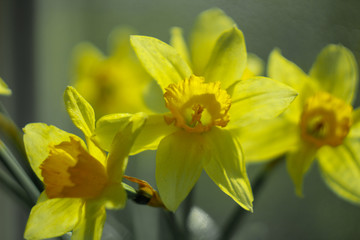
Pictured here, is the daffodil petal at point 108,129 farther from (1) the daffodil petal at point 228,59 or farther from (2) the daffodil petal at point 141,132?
(1) the daffodil petal at point 228,59

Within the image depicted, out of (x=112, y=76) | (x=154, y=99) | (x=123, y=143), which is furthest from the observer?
(x=112, y=76)

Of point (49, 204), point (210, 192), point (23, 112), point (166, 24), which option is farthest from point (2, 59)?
point (49, 204)

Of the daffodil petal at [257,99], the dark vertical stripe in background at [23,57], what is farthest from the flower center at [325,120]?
the dark vertical stripe in background at [23,57]

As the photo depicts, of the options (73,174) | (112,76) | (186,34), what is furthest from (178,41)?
(186,34)

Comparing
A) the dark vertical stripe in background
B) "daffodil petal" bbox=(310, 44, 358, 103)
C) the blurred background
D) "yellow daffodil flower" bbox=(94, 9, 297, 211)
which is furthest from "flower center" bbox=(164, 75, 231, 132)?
the dark vertical stripe in background

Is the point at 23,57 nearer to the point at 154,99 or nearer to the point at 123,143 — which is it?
the point at 154,99

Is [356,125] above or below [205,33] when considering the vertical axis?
below

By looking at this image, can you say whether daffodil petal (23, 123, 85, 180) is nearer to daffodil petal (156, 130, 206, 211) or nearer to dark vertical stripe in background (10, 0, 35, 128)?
daffodil petal (156, 130, 206, 211)

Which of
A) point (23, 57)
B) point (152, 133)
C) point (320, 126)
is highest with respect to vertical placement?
point (152, 133)
